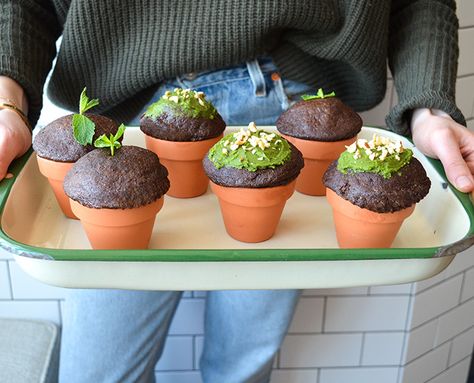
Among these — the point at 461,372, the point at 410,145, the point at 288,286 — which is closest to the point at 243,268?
the point at 288,286

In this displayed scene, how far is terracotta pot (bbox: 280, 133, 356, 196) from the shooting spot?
3.07 ft

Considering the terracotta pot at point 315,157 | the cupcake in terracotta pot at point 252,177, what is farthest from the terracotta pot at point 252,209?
the terracotta pot at point 315,157

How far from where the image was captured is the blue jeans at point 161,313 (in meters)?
1.02

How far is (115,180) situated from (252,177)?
179 mm

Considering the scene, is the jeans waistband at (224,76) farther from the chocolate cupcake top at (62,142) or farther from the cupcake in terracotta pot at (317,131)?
the chocolate cupcake top at (62,142)

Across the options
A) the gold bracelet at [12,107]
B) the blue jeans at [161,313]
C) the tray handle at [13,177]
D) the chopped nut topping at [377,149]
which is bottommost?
the blue jeans at [161,313]

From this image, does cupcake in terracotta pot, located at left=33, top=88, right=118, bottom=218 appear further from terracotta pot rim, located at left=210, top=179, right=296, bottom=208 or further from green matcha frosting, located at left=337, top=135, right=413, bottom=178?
green matcha frosting, located at left=337, top=135, right=413, bottom=178

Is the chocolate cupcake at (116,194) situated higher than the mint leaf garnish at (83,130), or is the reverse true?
the mint leaf garnish at (83,130)

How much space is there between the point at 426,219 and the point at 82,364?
25.3 inches

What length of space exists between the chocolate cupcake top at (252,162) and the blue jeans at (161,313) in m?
0.21

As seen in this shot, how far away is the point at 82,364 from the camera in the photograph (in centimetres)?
108

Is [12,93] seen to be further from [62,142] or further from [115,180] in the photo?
[115,180]

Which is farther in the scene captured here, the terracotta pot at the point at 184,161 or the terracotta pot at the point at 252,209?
the terracotta pot at the point at 184,161

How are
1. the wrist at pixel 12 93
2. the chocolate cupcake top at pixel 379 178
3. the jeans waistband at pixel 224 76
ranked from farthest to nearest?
the jeans waistband at pixel 224 76, the wrist at pixel 12 93, the chocolate cupcake top at pixel 379 178
